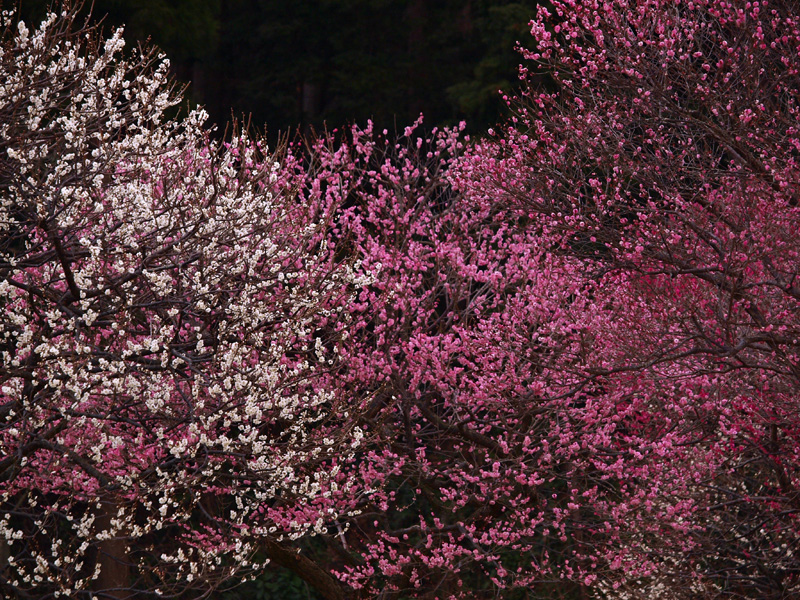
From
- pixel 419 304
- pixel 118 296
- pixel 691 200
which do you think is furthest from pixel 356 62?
pixel 118 296

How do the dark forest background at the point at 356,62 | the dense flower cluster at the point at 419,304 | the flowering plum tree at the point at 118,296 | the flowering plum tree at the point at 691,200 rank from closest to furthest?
the flowering plum tree at the point at 118,296 < the dense flower cluster at the point at 419,304 < the flowering plum tree at the point at 691,200 < the dark forest background at the point at 356,62

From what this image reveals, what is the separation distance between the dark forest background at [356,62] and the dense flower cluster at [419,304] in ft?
27.2

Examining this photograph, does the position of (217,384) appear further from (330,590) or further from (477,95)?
(477,95)

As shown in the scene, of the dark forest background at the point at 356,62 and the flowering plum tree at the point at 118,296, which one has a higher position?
the dark forest background at the point at 356,62

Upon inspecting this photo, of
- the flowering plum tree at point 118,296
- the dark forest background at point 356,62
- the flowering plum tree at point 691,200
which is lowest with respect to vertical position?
the flowering plum tree at point 118,296

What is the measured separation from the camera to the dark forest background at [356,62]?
64.7ft

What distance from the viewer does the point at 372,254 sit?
11875mm

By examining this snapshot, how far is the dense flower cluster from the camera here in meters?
6.64

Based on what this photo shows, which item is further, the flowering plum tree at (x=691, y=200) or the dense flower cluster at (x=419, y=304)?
the flowering plum tree at (x=691, y=200)

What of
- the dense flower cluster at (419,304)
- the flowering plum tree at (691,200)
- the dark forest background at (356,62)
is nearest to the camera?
the dense flower cluster at (419,304)

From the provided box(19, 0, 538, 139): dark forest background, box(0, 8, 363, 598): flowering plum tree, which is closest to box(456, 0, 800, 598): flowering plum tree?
box(0, 8, 363, 598): flowering plum tree

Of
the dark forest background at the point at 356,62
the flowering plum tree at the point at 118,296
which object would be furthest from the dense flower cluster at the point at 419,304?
the dark forest background at the point at 356,62

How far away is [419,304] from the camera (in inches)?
469

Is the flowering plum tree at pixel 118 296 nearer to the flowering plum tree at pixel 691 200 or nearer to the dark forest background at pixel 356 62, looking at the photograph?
the flowering plum tree at pixel 691 200
